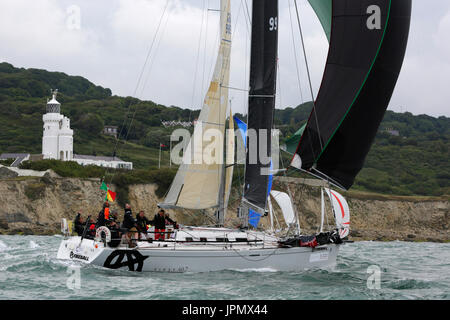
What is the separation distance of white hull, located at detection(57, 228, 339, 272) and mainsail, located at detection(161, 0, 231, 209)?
306cm

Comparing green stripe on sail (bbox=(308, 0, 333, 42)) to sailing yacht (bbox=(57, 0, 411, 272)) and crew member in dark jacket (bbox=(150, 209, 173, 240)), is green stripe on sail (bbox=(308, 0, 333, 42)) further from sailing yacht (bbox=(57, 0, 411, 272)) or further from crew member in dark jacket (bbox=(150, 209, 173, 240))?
crew member in dark jacket (bbox=(150, 209, 173, 240))

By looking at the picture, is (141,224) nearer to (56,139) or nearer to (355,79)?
(355,79)

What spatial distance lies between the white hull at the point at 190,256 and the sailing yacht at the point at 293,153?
0.03 meters

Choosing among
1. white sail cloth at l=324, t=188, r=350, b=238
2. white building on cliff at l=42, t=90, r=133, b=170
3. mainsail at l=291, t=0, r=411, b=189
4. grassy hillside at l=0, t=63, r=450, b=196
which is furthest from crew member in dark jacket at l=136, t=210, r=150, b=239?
white building on cliff at l=42, t=90, r=133, b=170

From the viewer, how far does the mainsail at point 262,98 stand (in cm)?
1844

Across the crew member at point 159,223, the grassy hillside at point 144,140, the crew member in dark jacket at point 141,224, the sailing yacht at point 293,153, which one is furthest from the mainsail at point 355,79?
the grassy hillside at point 144,140

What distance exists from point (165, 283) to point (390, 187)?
6610 centimetres

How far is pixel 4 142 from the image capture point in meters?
78.6

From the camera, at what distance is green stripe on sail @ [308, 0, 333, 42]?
17.1 meters

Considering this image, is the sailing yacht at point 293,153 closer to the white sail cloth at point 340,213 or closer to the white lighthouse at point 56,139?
the white sail cloth at point 340,213

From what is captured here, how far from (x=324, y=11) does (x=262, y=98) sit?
3.34 m

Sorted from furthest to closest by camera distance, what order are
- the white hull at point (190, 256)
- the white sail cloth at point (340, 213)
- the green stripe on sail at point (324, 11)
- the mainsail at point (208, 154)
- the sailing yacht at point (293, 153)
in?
the mainsail at point (208, 154) → the white sail cloth at point (340, 213) → the green stripe on sail at point (324, 11) → the white hull at point (190, 256) → the sailing yacht at point (293, 153)

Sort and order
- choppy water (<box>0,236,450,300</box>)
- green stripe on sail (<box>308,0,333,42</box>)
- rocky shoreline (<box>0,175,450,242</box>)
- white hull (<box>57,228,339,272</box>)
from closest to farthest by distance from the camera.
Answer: choppy water (<box>0,236,450,300</box>)
white hull (<box>57,228,339,272</box>)
green stripe on sail (<box>308,0,333,42</box>)
rocky shoreline (<box>0,175,450,242</box>)

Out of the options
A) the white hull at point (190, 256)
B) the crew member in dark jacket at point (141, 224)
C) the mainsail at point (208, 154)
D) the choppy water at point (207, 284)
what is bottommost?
the choppy water at point (207, 284)
